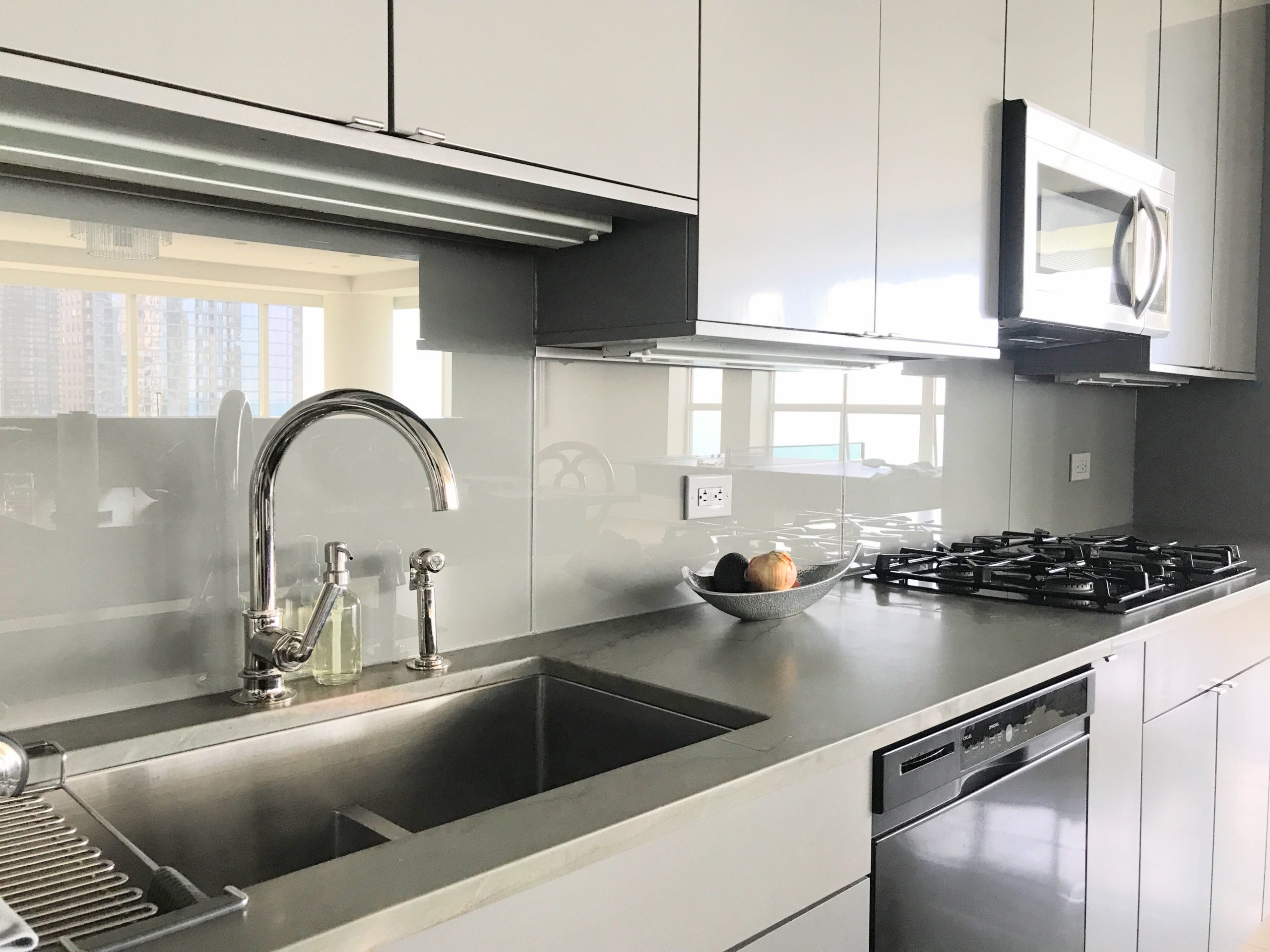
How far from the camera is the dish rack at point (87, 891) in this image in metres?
0.71

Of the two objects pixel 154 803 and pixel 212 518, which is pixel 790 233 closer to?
pixel 212 518

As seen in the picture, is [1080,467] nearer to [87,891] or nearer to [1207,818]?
[1207,818]

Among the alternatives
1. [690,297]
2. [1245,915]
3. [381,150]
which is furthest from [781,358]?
[1245,915]

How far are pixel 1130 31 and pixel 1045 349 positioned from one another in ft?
2.63

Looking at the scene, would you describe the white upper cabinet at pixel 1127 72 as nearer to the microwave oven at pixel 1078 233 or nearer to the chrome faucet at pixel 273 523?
the microwave oven at pixel 1078 233

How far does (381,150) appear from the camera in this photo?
1.06m

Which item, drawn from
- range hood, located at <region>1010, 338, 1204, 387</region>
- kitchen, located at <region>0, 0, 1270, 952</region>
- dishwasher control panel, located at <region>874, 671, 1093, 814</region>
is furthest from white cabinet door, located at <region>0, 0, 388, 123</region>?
range hood, located at <region>1010, 338, 1204, 387</region>

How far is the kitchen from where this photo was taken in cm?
98

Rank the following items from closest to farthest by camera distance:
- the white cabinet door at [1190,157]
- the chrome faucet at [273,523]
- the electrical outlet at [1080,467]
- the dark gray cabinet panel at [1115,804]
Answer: the chrome faucet at [273,523], the dark gray cabinet panel at [1115,804], the white cabinet door at [1190,157], the electrical outlet at [1080,467]

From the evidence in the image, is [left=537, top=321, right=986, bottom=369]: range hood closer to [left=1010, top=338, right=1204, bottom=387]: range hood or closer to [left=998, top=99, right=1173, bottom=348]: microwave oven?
[left=998, top=99, right=1173, bottom=348]: microwave oven

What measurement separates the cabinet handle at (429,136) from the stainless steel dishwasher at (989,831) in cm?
88

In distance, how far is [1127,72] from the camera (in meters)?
2.41

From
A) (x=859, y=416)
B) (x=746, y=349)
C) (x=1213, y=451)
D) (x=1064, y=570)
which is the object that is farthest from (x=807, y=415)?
(x=1213, y=451)

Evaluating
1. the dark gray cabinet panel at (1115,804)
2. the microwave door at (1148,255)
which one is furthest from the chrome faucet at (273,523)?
the microwave door at (1148,255)
